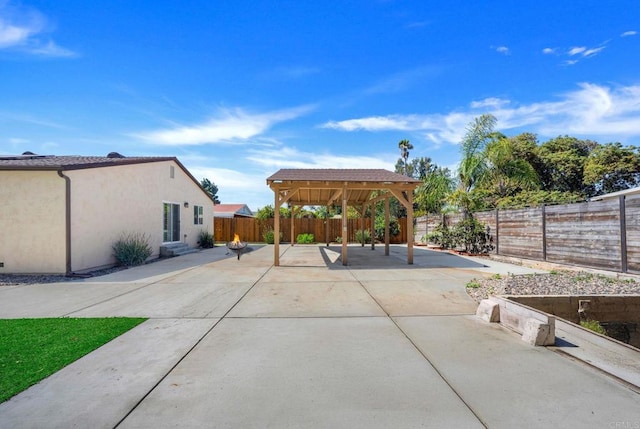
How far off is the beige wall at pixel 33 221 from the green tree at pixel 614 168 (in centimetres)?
3034

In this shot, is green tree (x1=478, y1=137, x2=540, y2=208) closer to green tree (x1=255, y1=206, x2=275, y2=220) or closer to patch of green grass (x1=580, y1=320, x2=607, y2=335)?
patch of green grass (x1=580, y1=320, x2=607, y2=335)

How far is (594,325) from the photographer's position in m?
5.58

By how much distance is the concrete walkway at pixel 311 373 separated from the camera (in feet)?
8.01

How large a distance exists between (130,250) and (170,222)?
4.59m

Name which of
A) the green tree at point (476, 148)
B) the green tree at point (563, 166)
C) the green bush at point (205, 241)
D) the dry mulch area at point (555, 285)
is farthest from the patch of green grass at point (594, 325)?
the green tree at point (563, 166)

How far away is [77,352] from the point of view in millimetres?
3645

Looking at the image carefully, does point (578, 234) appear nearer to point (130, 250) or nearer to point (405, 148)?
point (130, 250)

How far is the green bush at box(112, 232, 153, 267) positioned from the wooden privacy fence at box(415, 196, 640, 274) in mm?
14048

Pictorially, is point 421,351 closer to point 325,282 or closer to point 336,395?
point 336,395

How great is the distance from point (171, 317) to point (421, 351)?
388 cm

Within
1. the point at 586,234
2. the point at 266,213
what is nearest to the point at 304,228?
the point at 266,213

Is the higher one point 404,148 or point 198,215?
point 404,148

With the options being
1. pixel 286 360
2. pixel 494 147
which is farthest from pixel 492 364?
pixel 494 147

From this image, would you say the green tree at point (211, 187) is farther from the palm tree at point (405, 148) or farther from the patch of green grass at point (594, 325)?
the patch of green grass at point (594, 325)
